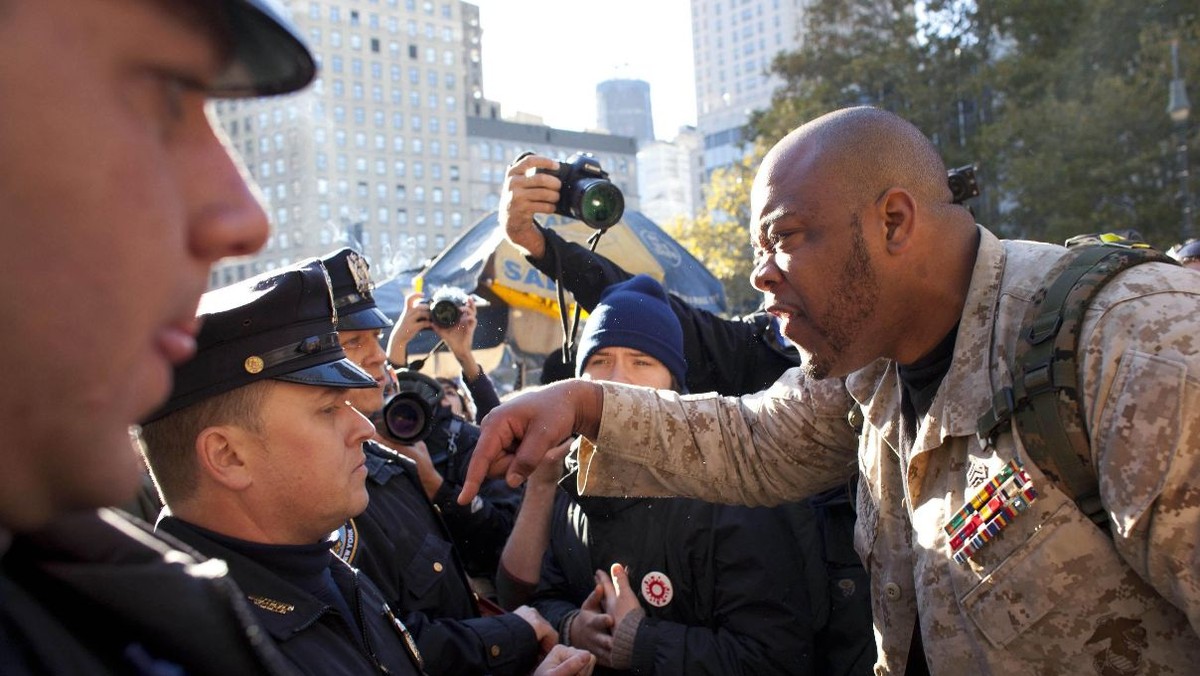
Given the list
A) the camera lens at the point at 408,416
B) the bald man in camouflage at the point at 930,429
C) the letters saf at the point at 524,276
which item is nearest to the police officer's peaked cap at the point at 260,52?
the bald man in camouflage at the point at 930,429

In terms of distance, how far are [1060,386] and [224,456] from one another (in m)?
1.86

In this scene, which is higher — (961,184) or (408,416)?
(961,184)

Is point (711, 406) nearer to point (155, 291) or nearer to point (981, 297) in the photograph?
point (981, 297)

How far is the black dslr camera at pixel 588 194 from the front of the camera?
12.3 ft

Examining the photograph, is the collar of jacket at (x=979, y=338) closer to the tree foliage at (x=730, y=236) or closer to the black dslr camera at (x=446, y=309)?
the black dslr camera at (x=446, y=309)

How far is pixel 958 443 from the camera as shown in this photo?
86.5 inches

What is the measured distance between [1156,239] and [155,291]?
2101cm

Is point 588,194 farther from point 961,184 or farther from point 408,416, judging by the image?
point 961,184

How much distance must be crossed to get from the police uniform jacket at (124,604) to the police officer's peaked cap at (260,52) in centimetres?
46

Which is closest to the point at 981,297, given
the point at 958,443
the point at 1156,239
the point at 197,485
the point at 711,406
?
the point at 958,443

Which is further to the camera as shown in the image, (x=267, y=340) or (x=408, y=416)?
(x=408, y=416)

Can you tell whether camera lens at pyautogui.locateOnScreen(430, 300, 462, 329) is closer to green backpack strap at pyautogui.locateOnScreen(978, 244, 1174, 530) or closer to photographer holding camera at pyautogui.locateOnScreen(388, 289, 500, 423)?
photographer holding camera at pyautogui.locateOnScreen(388, 289, 500, 423)

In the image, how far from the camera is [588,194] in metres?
3.77

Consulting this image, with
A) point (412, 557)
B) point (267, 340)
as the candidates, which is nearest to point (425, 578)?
point (412, 557)
